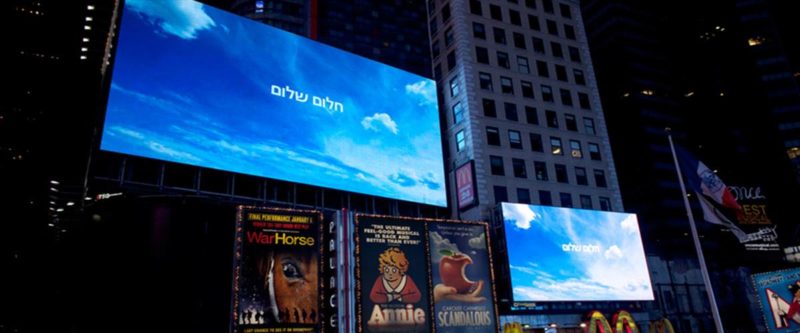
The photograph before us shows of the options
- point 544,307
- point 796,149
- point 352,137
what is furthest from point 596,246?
point 796,149

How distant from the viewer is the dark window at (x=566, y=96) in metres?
57.1

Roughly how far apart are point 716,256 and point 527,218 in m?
91.1

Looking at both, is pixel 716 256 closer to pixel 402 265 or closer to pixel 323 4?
pixel 323 4

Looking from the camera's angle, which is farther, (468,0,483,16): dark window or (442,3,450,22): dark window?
(442,3,450,22): dark window

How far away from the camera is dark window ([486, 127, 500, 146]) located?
166 feet

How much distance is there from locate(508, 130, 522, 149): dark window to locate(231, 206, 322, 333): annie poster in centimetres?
2250

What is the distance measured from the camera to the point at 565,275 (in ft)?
150

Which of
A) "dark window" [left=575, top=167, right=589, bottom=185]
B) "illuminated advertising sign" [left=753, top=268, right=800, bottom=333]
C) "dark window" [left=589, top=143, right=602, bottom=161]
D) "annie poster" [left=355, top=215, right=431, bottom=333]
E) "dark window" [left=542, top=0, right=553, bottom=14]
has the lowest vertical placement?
"illuminated advertising sign" [left=753, top=268, right=800, bottom=333]

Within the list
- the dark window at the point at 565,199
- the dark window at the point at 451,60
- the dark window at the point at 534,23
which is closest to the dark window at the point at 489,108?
the dark window at the point at 451,60

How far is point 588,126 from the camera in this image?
57000 mm

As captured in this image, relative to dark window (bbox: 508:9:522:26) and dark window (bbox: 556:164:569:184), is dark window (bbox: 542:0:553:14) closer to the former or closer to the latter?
dark window (bbox: 508:9:522:26)

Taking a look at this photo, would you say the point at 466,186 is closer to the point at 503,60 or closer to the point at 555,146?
the point at 555,146

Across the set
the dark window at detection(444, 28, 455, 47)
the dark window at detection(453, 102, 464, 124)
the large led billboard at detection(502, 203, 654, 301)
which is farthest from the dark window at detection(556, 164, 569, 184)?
the dark window at detection(444, 28, 455, 47)

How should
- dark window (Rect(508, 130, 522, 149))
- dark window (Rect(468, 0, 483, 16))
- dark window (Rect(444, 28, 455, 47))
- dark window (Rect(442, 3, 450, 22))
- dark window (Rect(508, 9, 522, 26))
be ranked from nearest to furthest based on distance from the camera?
dark window (Rect(508, 130, 522, 149)) → dark window (Rect(444, 28, 455, 47)) → dark window (Rect(468, 0, 483, 16)) → dark window (Rect(442, 3, 450, 22)) → dark window (Rect(508, 9, 522, 26))
